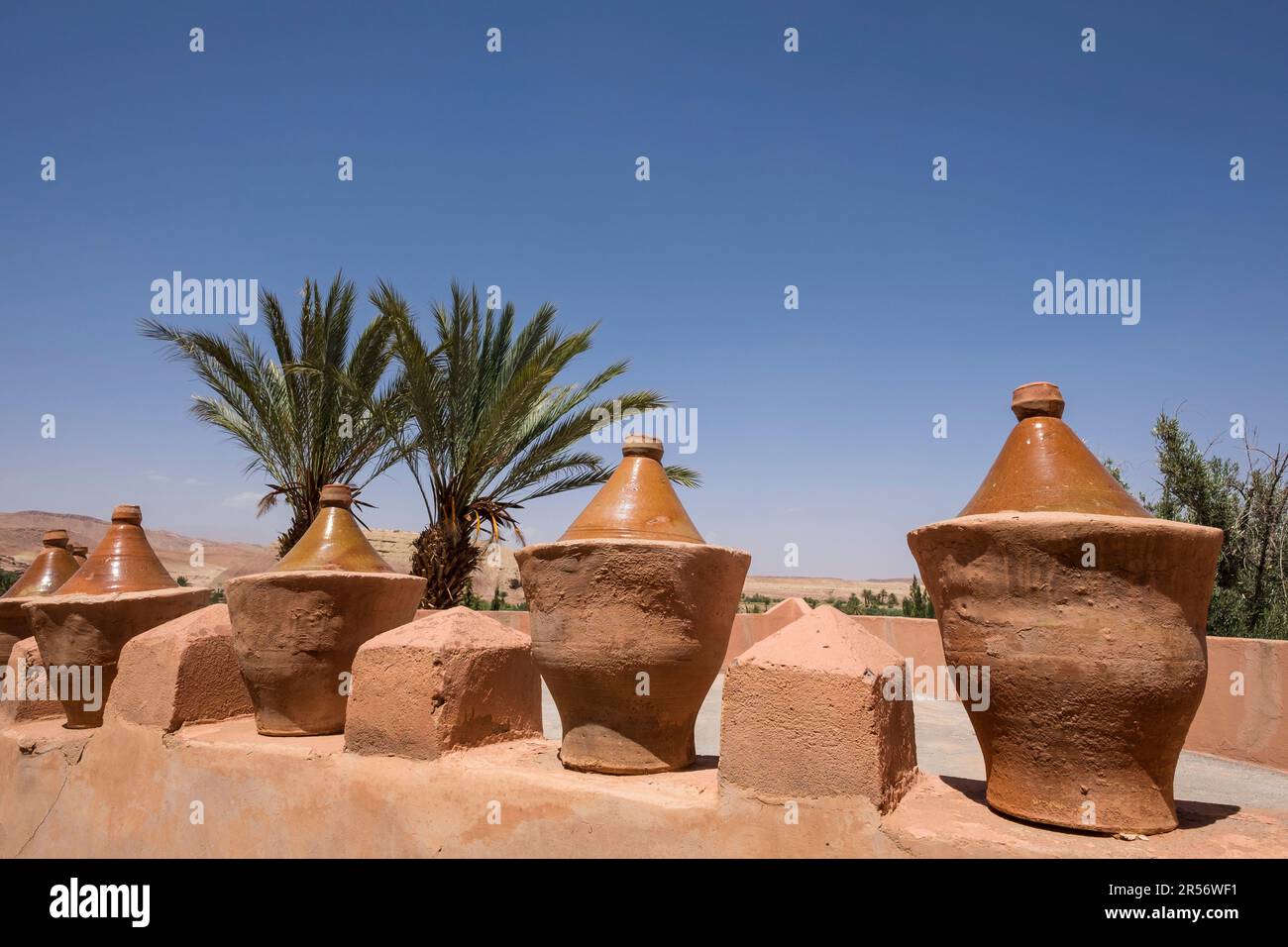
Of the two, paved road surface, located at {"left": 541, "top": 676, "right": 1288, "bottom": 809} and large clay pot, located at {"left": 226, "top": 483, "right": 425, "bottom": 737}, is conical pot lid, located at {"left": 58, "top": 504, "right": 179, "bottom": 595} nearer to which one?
large clay pot, located at {"left": 226, "top": 483, "right": 425, "bottom": 737}

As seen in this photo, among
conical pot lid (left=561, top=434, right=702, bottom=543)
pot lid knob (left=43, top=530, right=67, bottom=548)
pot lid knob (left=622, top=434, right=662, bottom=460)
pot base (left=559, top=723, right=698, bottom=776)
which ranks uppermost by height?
pot lid knob (left=622, top=434, right=662, bottom=460)

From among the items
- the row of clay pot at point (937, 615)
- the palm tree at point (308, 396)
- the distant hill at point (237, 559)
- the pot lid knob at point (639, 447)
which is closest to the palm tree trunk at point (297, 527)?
the palm tree at point (308, 396)

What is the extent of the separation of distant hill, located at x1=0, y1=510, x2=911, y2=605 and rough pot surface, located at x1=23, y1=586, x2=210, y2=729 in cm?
1781

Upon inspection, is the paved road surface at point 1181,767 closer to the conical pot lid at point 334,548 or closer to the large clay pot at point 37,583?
the conical pot lid at point 334,548

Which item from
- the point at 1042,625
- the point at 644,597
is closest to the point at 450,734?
the point at 644,597

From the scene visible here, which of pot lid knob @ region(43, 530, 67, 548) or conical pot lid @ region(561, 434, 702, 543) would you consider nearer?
conical pot lid @ region(561, 434, 702, 543)

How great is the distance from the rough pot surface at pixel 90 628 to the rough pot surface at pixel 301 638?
56.8 inches

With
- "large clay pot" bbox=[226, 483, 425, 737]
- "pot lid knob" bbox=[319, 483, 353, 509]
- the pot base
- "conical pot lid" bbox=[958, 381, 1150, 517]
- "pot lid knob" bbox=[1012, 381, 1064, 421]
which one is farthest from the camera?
"pot lid knob" bbox=[319, 483, 353, 509]

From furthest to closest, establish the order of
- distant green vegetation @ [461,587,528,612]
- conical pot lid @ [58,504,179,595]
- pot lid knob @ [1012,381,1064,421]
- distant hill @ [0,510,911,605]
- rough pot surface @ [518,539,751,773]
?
distant hill @ [0,510,911,605] → distant green vegetation @ [461,587,528,612] → conical pot lid @ [58,504,179,595] → rough pot surface @ [518,539,751,773] → pot lid knob @ [1012,381,1064,421]

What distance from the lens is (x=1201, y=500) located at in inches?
459

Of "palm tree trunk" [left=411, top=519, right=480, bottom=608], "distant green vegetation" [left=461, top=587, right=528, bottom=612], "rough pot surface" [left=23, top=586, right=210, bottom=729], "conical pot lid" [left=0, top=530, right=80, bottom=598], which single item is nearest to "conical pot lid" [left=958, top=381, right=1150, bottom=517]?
"rough pot surface" [left=23, top=586, right=210, bottom=729]

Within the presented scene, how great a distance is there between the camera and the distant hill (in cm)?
3005
